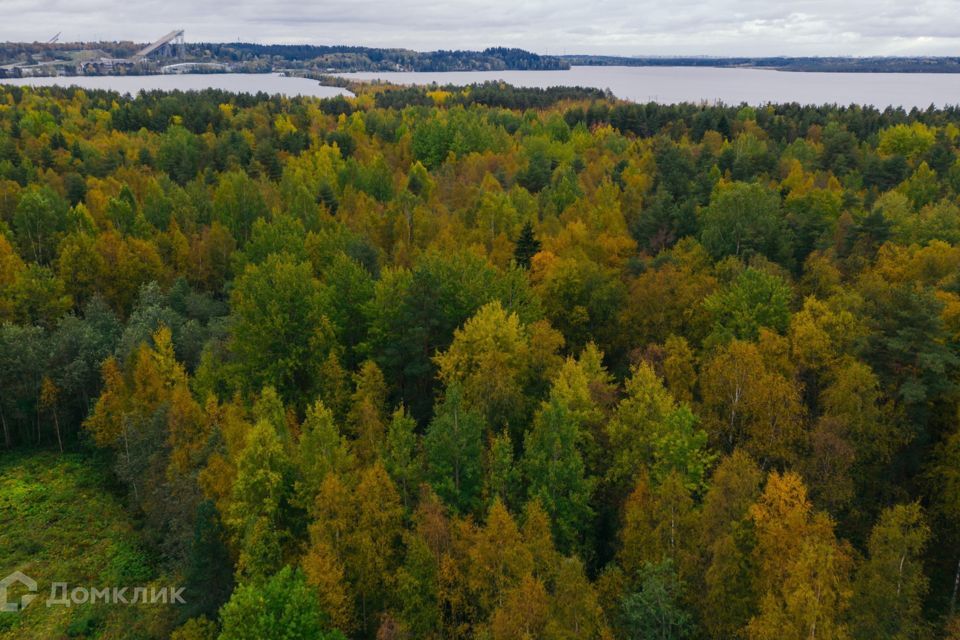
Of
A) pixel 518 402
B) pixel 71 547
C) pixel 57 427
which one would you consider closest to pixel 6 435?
pixel 57 427

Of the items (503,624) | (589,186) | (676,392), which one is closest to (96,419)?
(503,624)

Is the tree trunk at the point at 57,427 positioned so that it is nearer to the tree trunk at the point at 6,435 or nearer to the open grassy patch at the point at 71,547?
the open grassy patch at the point at 71,547

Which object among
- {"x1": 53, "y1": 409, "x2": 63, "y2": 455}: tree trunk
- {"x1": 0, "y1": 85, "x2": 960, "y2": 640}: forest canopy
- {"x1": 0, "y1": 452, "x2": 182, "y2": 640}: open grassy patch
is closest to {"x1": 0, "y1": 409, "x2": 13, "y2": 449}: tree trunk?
{"x1": 0, "y1": 85, "x2": 960, "y2": 640}: forest canopy

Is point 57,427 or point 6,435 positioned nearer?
point 57,427

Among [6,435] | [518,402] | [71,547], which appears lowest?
[71,547]

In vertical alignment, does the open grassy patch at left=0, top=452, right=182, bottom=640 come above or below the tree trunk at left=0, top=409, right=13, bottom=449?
Answer: below

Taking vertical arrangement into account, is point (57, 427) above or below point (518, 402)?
below

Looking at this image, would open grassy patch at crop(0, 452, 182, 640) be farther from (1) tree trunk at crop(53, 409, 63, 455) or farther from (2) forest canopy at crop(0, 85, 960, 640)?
(2) forest canopy at crop(0, 85, 960, 640)

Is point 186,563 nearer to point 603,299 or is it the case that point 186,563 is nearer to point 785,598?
point 785,598

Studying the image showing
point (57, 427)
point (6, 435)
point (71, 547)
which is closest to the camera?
point (71, 547)

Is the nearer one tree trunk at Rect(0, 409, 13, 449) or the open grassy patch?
the open grassy patch

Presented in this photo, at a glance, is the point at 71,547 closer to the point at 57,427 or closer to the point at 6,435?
the point at 57,427
